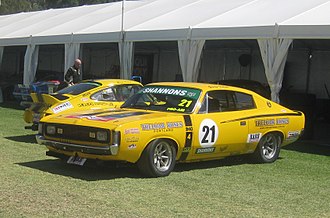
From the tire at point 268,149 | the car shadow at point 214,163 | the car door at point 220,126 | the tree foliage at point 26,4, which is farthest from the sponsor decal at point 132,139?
the tree foliage at point 26,4

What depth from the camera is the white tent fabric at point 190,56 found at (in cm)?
1475

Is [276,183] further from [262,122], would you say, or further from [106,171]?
[106,171]

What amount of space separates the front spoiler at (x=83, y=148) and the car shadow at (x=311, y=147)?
607cm

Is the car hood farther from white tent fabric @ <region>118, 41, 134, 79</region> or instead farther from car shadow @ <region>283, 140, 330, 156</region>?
white tent fabric @ <region>118, 41, 134, 79</region>

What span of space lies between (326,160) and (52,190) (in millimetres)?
6295

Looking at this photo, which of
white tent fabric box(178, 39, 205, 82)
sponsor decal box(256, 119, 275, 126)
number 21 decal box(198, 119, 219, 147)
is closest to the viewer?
number 21 decal box(198, 119, 219, 147)

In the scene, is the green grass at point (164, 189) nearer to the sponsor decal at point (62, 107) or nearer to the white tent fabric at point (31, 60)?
the sponsor decal at point (62, 107)

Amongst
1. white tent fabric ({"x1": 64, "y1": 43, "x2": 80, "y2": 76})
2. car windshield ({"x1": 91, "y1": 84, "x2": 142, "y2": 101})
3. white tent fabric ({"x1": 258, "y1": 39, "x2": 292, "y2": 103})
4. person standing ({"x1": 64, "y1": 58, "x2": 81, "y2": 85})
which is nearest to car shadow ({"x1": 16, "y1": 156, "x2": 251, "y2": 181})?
car windshield ({"x1": 91, "y1": 84, "x2": 142, "y2": 101})

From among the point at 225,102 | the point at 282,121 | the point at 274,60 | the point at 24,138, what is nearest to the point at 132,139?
the point at 225,102

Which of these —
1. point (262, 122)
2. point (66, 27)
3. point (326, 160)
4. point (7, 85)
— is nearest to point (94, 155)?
point (262, 122)

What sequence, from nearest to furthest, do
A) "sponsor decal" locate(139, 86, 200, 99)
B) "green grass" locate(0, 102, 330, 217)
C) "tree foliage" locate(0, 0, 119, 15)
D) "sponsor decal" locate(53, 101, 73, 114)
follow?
"green grass" locate(0, 102, 330, 217) → "sponsor decal" locate(139, 86, 200, 99) → "sponsor decal" locate(53, 101, 73, 114) → "tree foliage" locate(0, 0, 119, 15)

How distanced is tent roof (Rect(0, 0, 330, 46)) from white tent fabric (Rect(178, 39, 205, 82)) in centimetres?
21

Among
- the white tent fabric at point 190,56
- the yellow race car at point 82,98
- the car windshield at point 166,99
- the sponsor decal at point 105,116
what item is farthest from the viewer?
the white tent fabric at point 190,56

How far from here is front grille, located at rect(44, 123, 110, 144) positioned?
7762mm
